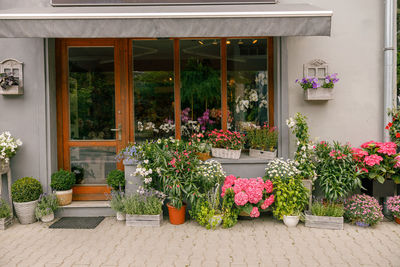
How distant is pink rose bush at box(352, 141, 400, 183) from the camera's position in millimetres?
4281

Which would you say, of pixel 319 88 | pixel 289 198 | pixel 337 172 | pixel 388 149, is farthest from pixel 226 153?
pixel 388 149

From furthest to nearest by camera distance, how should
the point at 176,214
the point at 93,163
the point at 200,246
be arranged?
1. the point at 93,163
2. the point at 176,214
3. the point at 200,246

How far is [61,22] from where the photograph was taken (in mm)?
3928

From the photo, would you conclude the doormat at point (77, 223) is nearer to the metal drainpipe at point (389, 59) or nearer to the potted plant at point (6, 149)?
the potted plant at point (6, 149)

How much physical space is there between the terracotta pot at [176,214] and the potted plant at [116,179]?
2.87 feet

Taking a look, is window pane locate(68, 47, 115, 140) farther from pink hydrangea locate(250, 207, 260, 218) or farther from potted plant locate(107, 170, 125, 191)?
pink hydrangea locate(250, 207, 260, 218)

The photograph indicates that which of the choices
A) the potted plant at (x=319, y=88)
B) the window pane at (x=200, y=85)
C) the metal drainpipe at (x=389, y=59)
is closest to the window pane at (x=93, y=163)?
the window pane at (x=200, y=85)

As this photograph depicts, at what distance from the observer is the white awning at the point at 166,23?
3900mm

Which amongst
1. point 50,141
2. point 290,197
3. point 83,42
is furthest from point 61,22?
point 290,197

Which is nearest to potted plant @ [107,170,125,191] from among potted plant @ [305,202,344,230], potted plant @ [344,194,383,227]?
potted plant @ [305,202,344,230]

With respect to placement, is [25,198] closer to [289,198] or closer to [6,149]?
[6,149]

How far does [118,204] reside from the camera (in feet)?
14.7

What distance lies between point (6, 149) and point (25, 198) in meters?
0.75

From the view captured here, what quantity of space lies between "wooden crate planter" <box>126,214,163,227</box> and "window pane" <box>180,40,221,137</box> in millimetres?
1558
